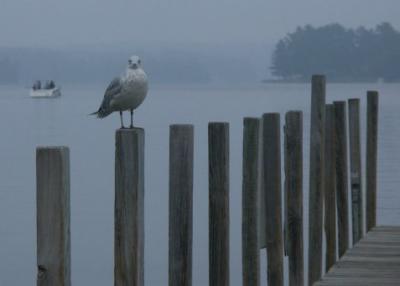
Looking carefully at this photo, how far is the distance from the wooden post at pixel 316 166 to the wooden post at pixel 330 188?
→ 375 mm

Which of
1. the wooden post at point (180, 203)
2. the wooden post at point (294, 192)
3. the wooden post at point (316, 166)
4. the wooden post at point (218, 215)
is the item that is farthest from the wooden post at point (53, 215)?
the wooden post at point (316, 166)

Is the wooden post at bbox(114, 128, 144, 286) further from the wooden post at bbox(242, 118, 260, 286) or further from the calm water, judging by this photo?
the calm water

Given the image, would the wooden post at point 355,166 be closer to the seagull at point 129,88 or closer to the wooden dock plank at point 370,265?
the wooden dock plank at point 370,265

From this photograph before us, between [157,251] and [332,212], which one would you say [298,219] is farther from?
[157,251]

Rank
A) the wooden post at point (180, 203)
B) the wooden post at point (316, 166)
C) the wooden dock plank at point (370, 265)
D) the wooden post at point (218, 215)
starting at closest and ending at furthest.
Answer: the wooden post at point (180, 203), the wooden post at point (218, 215), the wooden dock plank at point (370, 265), the wooden post at point (316, 166)

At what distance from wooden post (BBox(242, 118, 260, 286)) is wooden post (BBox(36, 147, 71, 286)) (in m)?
2.42

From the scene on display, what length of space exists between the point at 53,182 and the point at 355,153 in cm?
612

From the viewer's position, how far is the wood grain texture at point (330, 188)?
11133 millimetres

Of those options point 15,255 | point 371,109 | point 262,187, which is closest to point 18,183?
point 15,255

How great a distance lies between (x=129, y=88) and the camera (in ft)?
28.0

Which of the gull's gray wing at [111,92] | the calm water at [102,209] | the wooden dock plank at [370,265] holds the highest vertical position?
the gull's gray wing at [111,92]

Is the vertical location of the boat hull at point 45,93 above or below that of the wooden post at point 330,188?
above

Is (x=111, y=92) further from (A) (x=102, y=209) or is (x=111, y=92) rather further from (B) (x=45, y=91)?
(B) (x=45, y=91)

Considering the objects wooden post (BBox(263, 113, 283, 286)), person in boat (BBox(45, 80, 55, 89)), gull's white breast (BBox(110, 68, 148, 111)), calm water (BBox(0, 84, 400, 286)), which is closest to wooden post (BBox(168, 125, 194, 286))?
gull's white breast (BBox(110, 68, 148, 111))
